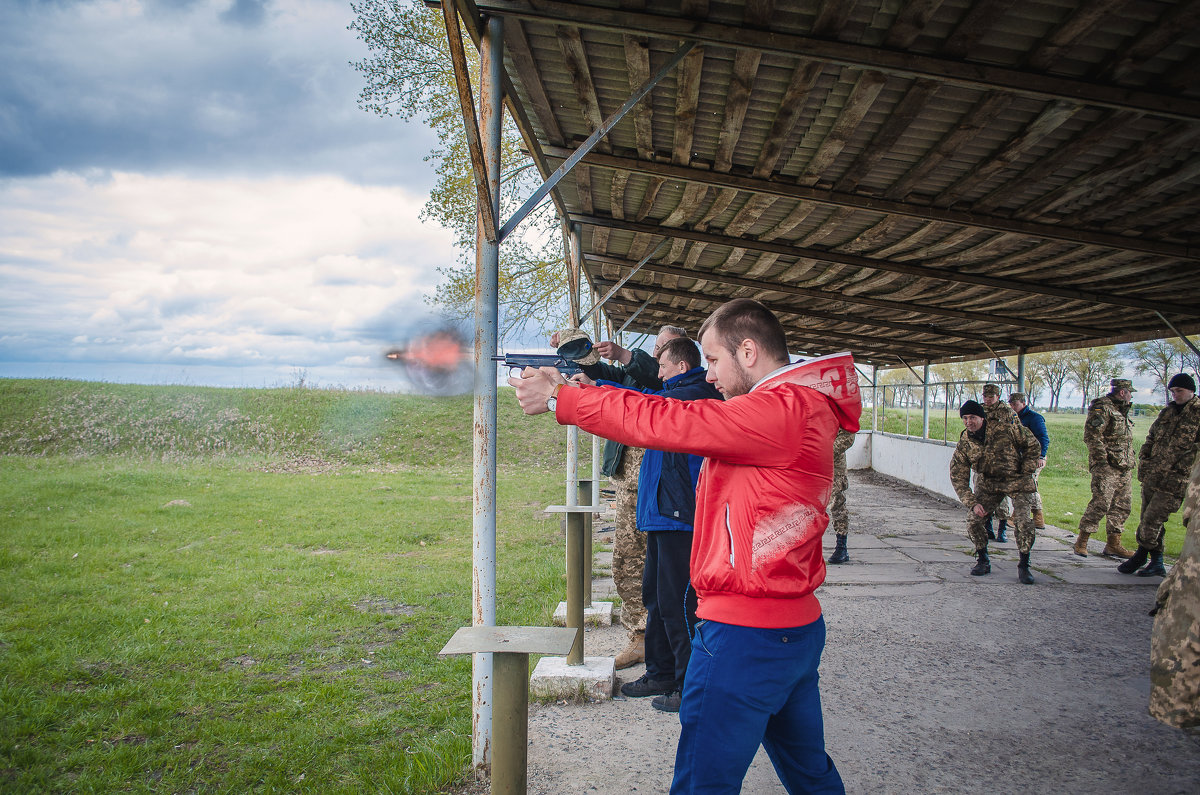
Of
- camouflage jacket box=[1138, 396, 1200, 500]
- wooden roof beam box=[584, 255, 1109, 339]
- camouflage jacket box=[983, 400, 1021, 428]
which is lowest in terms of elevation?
camouflage jacket box=[1138, 396, 1200, 500]

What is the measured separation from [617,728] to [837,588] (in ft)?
12.7

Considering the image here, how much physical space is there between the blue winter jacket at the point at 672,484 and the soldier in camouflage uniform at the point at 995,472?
4.80 m

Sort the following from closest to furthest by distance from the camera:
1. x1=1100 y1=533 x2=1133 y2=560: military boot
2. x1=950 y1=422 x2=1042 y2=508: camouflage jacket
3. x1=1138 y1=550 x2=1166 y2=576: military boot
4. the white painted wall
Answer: x1=950 y1=422 x2=1042 y2=508: camouflage jacket
x1=1138 y1=550 x2=1166 y2=576: military boot
x1=1100 y1=533 x2=1133 y2=560: military boot
the white painted wall

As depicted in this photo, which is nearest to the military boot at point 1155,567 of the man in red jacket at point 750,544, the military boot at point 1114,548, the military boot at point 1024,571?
the military boot at point 1114,548

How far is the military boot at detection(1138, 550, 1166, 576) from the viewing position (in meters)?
7.29

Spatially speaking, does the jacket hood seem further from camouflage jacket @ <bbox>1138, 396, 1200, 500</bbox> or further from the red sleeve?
camouflage jacket @ <bbox>1138, 396, 1200, 500</bbox>

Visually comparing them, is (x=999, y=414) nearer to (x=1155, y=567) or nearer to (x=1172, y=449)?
(x=1172, y=449)

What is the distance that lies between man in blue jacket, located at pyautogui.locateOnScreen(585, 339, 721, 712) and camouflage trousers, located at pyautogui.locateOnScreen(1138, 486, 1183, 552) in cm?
633

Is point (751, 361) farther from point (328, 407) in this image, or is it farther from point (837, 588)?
point (328, 407)

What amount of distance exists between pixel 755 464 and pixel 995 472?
6.67 meters

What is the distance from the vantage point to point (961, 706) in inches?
161

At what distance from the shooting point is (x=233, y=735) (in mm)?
3725

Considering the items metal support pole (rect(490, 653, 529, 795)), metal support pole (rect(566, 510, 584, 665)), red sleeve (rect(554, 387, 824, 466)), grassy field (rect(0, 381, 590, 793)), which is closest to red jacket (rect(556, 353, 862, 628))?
red sleeve (rect(554, 387, 824, 466))

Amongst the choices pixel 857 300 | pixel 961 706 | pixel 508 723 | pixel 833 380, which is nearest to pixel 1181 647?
pixel 961 706
